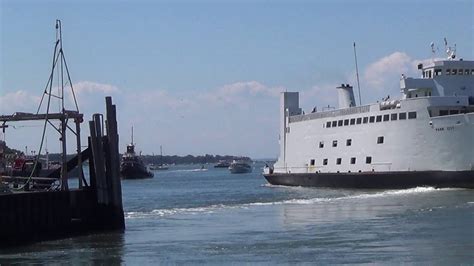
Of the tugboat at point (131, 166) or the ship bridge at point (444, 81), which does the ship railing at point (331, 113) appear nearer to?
the ship bridge at point (444, 81)

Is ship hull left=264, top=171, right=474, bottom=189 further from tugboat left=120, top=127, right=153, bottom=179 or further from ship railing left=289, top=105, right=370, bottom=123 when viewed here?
tugboat left=120, top=127, right=153, bottom=179

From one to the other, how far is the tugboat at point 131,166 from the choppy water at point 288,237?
284ft

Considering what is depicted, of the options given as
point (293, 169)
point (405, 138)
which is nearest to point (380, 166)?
point (405, 138)

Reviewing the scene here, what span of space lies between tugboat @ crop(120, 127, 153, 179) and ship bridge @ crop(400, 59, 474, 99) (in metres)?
78.7

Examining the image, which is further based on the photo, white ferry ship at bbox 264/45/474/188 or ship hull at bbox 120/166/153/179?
ship hull at bbox 120/166/153/179

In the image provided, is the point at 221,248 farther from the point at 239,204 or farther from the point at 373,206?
the point at 239,204

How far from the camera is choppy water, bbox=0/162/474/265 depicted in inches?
1027

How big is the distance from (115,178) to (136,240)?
309 cm

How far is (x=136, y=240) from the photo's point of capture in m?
31.4

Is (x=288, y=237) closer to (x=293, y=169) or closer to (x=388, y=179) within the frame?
(x=388, y=179)

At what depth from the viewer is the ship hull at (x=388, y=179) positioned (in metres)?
53.1

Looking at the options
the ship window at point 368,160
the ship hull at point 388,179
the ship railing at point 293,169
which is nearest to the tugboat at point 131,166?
the ship railing at point 293,169

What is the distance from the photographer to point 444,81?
58312mm

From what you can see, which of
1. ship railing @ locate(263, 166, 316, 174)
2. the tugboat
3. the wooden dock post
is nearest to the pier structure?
the wooden dock post
